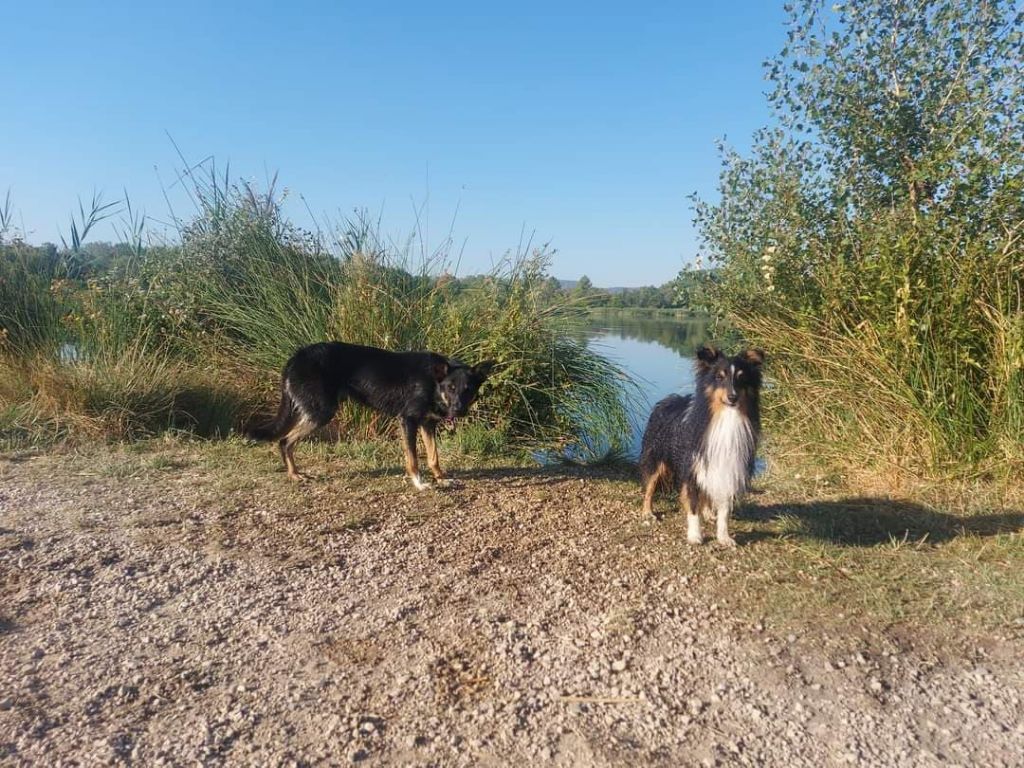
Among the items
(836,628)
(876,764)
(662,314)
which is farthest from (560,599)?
(662,314)

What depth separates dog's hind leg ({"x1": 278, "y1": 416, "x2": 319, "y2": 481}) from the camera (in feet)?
18.0

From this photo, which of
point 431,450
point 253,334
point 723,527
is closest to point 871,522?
point 723,527

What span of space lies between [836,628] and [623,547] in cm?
138

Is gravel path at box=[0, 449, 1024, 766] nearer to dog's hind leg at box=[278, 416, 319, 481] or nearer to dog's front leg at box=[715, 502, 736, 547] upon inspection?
dog's front leg at box=[715, 502, 736, 547]

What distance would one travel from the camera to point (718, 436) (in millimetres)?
3877

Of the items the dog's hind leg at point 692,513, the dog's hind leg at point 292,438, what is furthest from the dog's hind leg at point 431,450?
the dog's hind leg at point 692,513

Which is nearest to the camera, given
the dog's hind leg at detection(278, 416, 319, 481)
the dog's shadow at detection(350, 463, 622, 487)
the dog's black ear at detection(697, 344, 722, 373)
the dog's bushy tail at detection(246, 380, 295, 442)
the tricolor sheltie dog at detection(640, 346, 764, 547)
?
the tricolor sheltie dog at detection(640, 346, 764, 547)

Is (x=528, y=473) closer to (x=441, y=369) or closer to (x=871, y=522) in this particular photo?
(x=441, y=369)

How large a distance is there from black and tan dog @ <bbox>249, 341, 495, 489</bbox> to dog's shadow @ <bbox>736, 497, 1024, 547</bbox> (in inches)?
102

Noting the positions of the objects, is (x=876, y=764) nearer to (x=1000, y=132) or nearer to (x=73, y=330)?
(x=1000, y=132)

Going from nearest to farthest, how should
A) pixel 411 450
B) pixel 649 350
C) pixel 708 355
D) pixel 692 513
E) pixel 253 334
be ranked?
pixel 708 355, pixel 692 513, pixel 411 450, pixel 253 334, pixel 649 350

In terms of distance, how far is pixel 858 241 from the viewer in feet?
21.2

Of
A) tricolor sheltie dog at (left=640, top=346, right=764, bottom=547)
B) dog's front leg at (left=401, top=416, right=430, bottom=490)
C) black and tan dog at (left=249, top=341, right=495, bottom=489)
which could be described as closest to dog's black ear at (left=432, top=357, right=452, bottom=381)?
black and tan dog at (left=249, top=341, right=495, bottom=489)

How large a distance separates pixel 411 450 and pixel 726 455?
2719 mm
